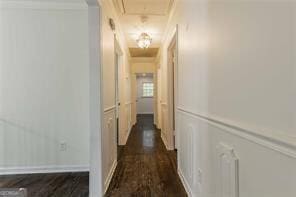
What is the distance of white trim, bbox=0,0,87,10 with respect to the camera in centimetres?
333

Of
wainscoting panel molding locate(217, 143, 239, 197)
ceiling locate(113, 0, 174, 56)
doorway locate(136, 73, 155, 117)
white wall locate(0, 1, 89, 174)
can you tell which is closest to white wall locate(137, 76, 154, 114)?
doorway locate(136, 73, 155, 117)

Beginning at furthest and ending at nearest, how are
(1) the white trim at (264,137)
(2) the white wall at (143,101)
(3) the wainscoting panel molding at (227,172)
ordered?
(2) the white wall at (143,101) < (3) the wainscoting panel molding at (227,172) < (1) the white trim at (264,137)

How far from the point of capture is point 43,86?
3430 millimetres

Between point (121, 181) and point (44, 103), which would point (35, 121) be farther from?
point (121, 181)

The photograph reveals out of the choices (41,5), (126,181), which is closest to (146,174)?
(126,181)

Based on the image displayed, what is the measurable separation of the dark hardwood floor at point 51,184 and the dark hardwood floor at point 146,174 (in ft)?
1.30

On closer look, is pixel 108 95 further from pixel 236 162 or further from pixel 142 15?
pixel 236 162

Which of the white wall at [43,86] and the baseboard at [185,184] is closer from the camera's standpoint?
the baseboard at [185,184]

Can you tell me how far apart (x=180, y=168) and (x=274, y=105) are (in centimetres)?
242

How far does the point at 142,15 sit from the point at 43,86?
2.05 meters

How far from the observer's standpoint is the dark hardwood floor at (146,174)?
106 inches

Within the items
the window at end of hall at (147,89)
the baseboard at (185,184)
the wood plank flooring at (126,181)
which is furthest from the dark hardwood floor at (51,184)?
the window at end of hall at (147,89)

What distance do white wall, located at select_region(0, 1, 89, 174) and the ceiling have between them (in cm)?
72

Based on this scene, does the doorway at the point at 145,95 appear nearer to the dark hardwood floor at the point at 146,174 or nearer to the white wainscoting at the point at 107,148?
the dark hardwood floor at the point at 146,174
